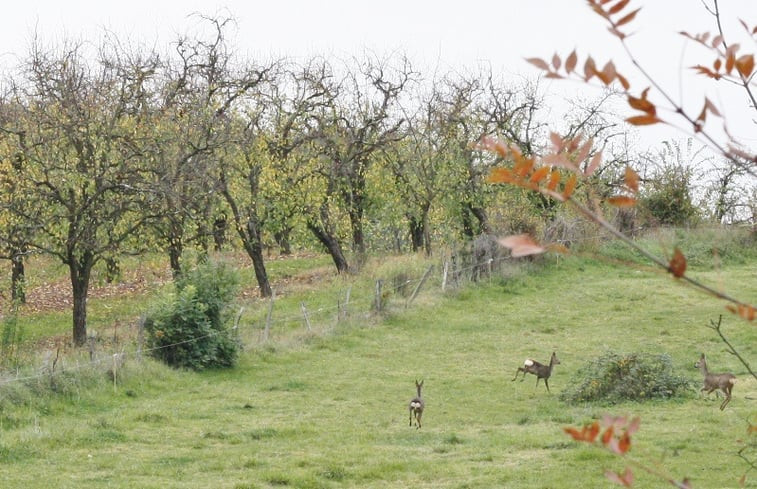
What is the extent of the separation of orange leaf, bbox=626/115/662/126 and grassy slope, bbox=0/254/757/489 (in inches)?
215

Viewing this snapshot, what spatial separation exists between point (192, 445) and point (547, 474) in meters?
5.11

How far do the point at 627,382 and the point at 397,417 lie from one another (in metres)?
4.33

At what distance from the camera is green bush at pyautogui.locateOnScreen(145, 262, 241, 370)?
20438 millimetres

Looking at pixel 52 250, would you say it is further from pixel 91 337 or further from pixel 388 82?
pixel 388 82

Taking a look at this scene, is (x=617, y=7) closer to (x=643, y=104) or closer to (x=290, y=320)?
(x=643, y=104)

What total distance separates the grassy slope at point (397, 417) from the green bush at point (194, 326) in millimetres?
502

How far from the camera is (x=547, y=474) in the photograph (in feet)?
40.2

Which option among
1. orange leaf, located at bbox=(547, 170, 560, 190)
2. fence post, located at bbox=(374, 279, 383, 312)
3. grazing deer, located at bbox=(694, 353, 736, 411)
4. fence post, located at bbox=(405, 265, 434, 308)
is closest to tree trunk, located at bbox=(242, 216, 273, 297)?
fence post, located at bbox=(405, 265, 434, 308)

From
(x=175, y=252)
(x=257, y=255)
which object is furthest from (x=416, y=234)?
(x=175, y=252)

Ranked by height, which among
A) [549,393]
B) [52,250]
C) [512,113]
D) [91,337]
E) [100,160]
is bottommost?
[549,393]

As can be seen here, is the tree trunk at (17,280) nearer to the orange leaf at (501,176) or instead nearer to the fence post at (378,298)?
the fence post at (378,298)

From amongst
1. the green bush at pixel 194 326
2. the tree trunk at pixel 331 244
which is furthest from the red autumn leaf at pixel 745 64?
the tree trunk at pixel 331 244

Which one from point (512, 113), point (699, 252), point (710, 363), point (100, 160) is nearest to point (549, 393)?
point (710, 363)

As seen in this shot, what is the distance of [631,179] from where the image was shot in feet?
6.29
